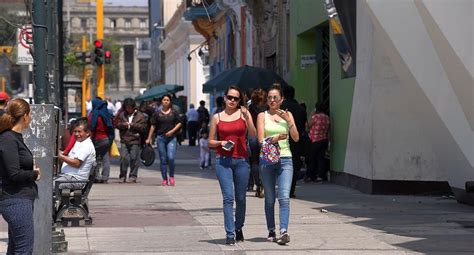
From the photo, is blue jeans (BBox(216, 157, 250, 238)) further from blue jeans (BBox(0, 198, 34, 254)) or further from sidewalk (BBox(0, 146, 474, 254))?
blue jeans (BBox(0, 198, 34, 254))

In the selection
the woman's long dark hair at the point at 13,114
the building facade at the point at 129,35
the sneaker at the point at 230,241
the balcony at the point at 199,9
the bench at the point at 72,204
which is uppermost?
the building facade at the point at 129,35

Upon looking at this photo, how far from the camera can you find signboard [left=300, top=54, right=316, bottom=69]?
25.1 meters

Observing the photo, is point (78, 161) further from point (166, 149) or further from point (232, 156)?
point (166, 149)

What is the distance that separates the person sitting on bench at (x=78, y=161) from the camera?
1344cm

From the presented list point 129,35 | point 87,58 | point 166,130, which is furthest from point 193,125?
point 129,35

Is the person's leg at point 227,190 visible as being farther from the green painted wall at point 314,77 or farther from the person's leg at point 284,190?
the green painted wall at point 314,77

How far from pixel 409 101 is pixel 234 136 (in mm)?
6793

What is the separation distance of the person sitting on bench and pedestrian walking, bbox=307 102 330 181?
27.7ft

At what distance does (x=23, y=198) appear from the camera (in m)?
8.89

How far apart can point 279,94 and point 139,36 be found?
150 metres

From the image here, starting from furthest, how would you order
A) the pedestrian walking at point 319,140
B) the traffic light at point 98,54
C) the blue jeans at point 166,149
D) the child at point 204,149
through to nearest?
the traffic light at point 98,54
the child at point 204,149
the pedestrian walking at point 319,140
the blue jeans at point 166,149

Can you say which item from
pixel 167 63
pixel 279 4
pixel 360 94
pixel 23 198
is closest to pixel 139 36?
pixel 167 63

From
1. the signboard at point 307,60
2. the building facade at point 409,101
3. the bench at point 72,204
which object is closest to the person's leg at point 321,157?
the building facade at point 409,101

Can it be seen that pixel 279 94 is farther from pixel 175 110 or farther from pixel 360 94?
→ pixel 175 110
